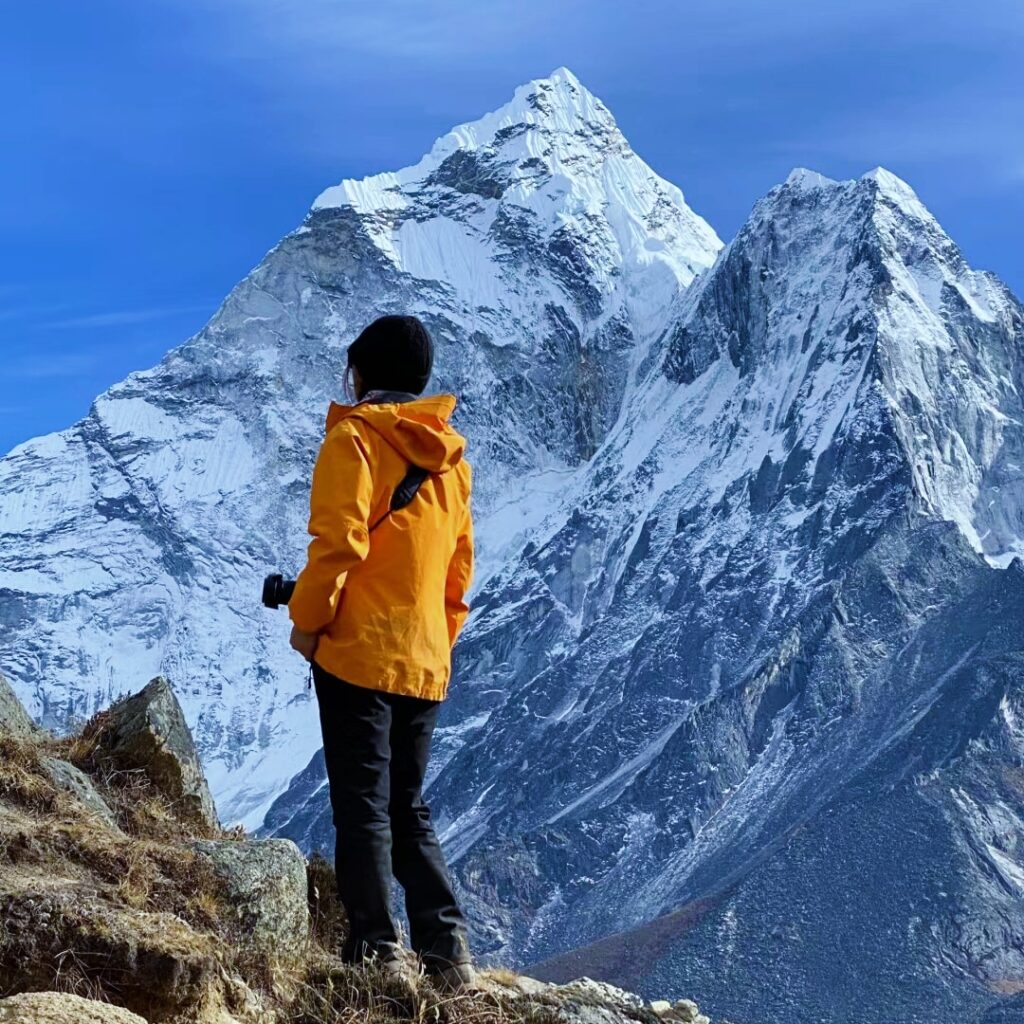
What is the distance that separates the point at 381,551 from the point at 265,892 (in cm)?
203

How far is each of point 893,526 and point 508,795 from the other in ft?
145

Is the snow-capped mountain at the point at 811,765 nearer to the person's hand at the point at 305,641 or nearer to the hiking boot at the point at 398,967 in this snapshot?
the hiking boot at the point at 398,967

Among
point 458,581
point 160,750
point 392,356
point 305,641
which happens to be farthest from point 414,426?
point 160,750

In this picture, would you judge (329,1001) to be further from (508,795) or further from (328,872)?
(508,795)

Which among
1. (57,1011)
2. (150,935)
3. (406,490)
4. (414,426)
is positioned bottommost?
(57,1011)

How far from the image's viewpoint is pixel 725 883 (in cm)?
13312

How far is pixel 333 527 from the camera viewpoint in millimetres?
8414

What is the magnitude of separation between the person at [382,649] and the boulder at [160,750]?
2464 millimetres

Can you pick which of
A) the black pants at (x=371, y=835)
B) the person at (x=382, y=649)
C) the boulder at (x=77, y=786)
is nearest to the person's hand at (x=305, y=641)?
the person at (x=382, y=649)

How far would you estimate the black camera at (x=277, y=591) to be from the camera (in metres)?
8.73

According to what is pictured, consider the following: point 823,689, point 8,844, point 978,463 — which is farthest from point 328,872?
point 978,463

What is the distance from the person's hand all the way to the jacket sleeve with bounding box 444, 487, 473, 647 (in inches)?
35.2

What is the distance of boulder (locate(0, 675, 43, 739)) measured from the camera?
37.4ft

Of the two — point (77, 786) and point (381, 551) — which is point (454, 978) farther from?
point (77, 786)
